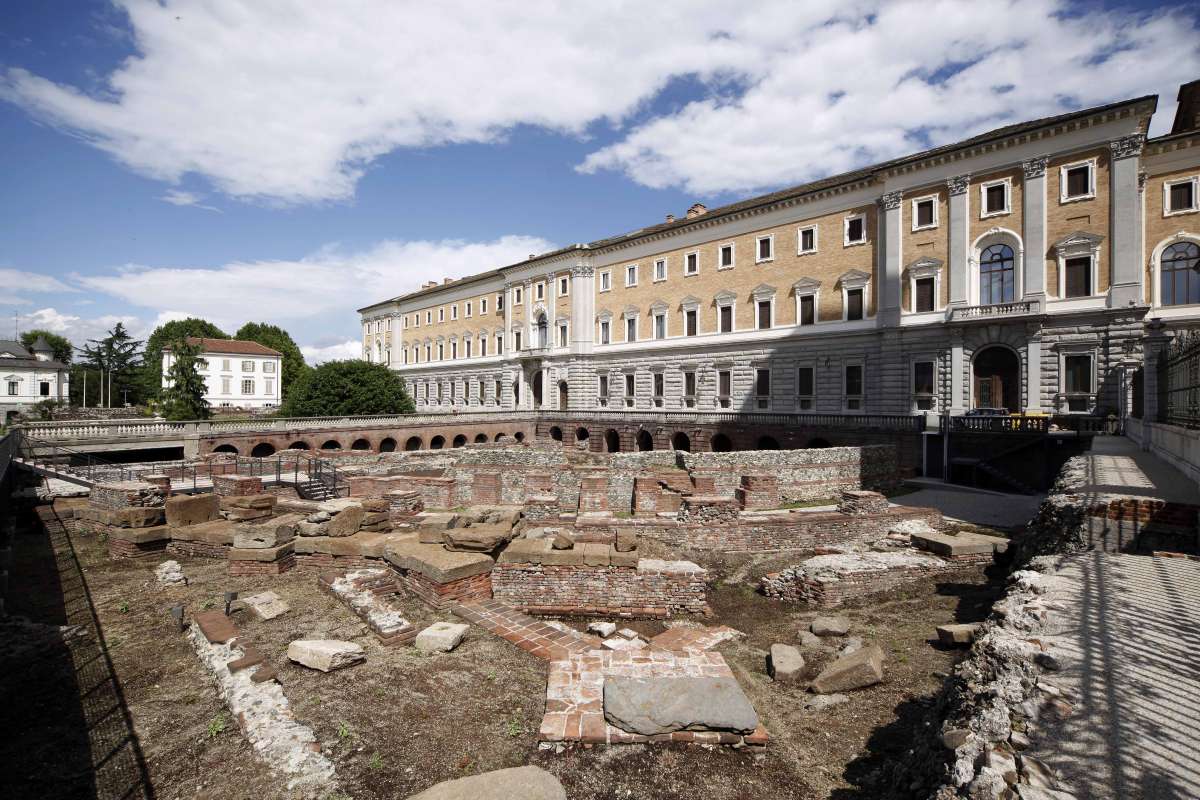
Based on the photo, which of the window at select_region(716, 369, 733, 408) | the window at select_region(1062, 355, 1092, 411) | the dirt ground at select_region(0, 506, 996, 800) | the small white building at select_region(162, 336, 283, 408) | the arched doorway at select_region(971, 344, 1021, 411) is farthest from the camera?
the small white building at select_region(162, 336, 283, 408)

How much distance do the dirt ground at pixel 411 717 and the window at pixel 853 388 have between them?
24.4m

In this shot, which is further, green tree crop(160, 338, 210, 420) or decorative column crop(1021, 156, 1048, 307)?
green tree crop(160, 338, 210, 420)

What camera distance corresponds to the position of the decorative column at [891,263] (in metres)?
28.6

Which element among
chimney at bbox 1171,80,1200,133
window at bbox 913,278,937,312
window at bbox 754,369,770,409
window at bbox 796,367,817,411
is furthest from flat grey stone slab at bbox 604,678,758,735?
chimney at bbox 1171,80,1200,133

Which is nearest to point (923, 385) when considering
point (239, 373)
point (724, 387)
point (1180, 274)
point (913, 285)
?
point (913, 285)

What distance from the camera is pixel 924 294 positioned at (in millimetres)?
28000

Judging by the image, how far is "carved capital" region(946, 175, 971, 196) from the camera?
26641mm

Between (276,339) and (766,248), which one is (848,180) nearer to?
(766,248)

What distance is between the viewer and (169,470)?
17.8 m

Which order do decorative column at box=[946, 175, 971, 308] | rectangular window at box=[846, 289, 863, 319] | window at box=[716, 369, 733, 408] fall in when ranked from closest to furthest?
1. decorative column at box=[946, 175, 971, 308]
2. rectangular window at box=[846, 289, 863, 319]
3. window at box=[716, 369, 733, 408]

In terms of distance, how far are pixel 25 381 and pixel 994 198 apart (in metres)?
85.9

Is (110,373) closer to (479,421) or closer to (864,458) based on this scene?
(479,421)

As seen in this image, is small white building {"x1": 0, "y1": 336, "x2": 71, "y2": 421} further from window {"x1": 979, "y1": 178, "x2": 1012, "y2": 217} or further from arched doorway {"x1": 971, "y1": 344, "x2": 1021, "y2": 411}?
window {"x1": 979, "y1": 178, "x2": 1012, "y2": 217}

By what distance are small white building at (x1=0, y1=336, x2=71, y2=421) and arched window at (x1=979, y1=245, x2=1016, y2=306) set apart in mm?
78771
